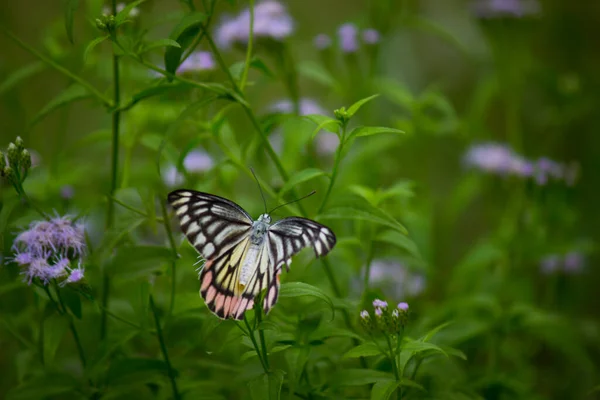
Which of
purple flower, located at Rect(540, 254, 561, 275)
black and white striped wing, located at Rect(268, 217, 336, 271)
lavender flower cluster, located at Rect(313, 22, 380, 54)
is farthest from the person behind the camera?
purple flower, located at Rect(540, 254, 561, 275)

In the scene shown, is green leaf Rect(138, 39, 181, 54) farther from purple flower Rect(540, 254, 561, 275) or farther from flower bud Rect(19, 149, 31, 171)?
purple flower Rect(540, 254, 561, 275)

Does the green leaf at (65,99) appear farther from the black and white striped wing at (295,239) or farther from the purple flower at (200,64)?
the black and white striped wing at (295,239)

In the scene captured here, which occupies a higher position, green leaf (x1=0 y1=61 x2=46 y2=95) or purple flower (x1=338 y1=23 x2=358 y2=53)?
purple flower (x1=338 y1=23 x2=358 y2=53)

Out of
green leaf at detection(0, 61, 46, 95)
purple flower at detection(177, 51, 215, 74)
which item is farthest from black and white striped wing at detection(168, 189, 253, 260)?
green leaf at detection(0, 61, 46, 95)

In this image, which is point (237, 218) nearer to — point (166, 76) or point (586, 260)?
point (166, 76)

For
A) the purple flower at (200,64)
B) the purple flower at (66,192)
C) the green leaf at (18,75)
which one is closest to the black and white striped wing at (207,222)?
the purple flower at (200,64)

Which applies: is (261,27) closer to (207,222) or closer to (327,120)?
(327,120)
